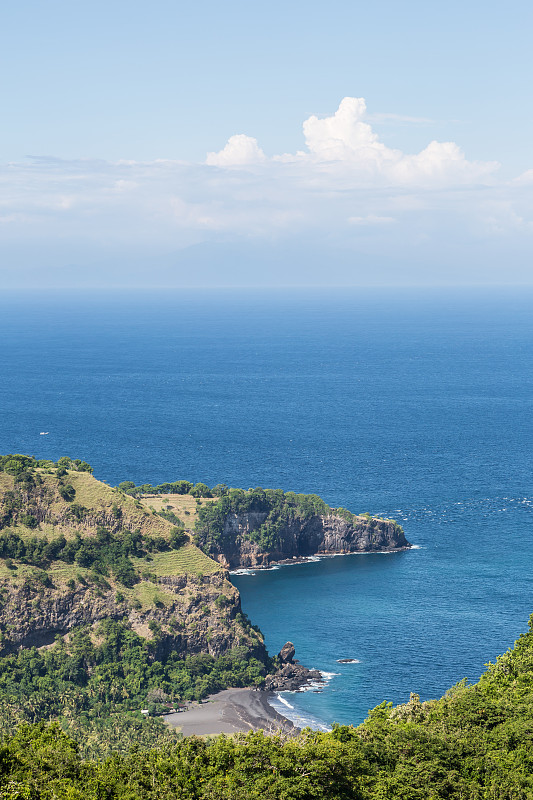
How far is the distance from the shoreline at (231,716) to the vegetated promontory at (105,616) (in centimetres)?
192

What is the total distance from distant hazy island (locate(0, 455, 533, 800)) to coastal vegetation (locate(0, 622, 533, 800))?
15 cm

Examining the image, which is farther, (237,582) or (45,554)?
(237,582)

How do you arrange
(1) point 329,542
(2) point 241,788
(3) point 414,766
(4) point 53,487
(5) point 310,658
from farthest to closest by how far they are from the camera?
1. (1) point 329,542
2. (4) point 53,487
3. (5) point 310,658
4. (3) point 414,766
5. (2) point 241,788

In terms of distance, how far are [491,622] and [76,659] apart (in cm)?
5675

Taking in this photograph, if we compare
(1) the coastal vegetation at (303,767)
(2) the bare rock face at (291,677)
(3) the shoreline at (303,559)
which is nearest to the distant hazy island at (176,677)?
(1) the coastal vegetation at (303,767)

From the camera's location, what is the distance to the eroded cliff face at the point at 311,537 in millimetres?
162125

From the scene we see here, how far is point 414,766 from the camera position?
68.0 m

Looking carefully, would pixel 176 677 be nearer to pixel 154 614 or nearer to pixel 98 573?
pixel 154 614

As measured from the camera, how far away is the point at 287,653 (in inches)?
4764

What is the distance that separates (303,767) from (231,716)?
44.6m

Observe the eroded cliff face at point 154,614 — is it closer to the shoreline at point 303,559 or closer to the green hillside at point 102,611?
the green hillside at point 102,611

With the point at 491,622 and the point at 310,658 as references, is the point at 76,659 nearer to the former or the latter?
the point at 310,658

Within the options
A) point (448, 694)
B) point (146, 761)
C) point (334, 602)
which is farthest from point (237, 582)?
point (146, 761)

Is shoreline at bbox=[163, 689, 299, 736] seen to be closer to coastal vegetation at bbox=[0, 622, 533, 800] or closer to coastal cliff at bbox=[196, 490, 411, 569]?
coastal vegetation at bbox=[0, 622, 533, 800]
